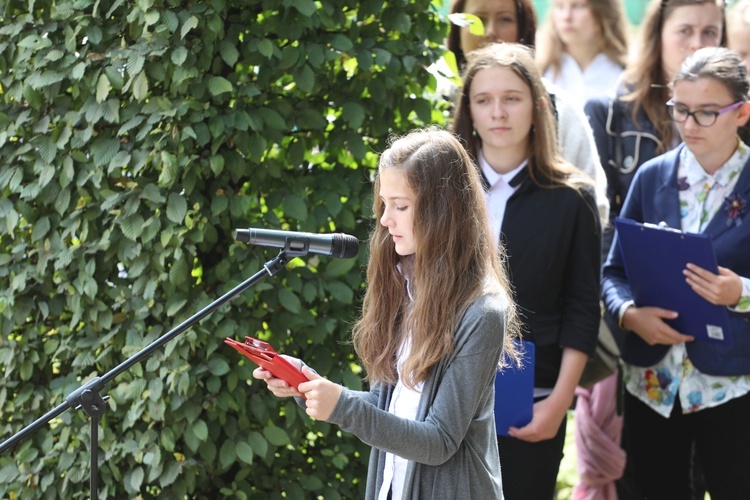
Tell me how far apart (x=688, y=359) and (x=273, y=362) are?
1810 millimetres

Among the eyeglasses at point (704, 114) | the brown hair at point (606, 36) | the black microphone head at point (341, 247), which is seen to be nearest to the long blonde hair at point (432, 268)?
the black microphone head at point (341, 247)

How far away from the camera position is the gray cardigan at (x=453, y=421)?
2.26m

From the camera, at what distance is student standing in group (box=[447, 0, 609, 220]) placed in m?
3.72

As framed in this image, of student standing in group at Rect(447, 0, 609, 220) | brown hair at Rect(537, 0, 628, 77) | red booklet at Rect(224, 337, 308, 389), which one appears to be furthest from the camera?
brown hair at Rect(537, 0, 628, 77)

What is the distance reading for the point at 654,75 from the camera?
164 inches

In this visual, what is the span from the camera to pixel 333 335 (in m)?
3.41

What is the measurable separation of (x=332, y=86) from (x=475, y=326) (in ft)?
4.35

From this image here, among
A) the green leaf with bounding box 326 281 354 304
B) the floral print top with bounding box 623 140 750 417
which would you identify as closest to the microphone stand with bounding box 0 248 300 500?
the green leaf with bounding box 326 281 354 304

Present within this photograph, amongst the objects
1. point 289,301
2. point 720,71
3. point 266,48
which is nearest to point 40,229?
point 289,301

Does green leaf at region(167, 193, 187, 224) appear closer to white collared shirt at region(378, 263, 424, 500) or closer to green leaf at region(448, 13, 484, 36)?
white collared shirt at region(378, 263, 424, 500)

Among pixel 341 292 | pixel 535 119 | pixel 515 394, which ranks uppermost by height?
pixel 535 119

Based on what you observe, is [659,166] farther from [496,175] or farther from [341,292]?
[341,292]

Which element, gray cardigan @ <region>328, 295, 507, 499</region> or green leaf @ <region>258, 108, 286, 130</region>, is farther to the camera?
green leaf @ <region>258, 108, 286, 130</region>

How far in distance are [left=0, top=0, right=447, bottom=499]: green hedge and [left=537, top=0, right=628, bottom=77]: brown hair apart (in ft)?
5.63
